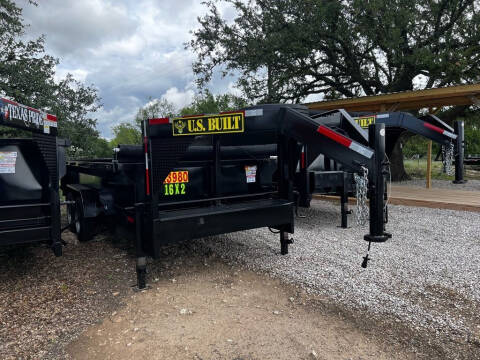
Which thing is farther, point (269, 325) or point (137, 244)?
point (137, 244)

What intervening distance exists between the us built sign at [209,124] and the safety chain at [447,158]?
9.51 feet

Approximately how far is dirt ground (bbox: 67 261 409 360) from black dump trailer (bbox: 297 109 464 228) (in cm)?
161

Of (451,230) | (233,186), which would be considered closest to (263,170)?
(233,186)

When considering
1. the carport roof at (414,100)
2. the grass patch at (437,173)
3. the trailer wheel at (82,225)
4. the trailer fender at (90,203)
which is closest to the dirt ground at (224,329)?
the trailer fender at (90,203)

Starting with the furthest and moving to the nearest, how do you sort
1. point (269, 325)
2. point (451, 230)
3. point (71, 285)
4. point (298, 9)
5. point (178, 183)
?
point (298, 9) → point (451, 230) → point (178, 183) → point (71, 285) → point (269, 325)

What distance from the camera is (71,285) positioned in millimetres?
3928

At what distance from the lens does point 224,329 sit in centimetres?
290

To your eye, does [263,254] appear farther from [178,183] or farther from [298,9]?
[298,9]

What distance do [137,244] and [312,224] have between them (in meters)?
3.96

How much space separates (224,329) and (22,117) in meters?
2.87

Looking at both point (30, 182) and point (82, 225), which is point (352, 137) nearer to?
point (30, 182)

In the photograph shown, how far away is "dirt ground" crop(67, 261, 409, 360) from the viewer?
8.48ft

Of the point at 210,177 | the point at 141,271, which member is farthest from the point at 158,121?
the point at 141,271

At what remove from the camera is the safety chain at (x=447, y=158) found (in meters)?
4.74
